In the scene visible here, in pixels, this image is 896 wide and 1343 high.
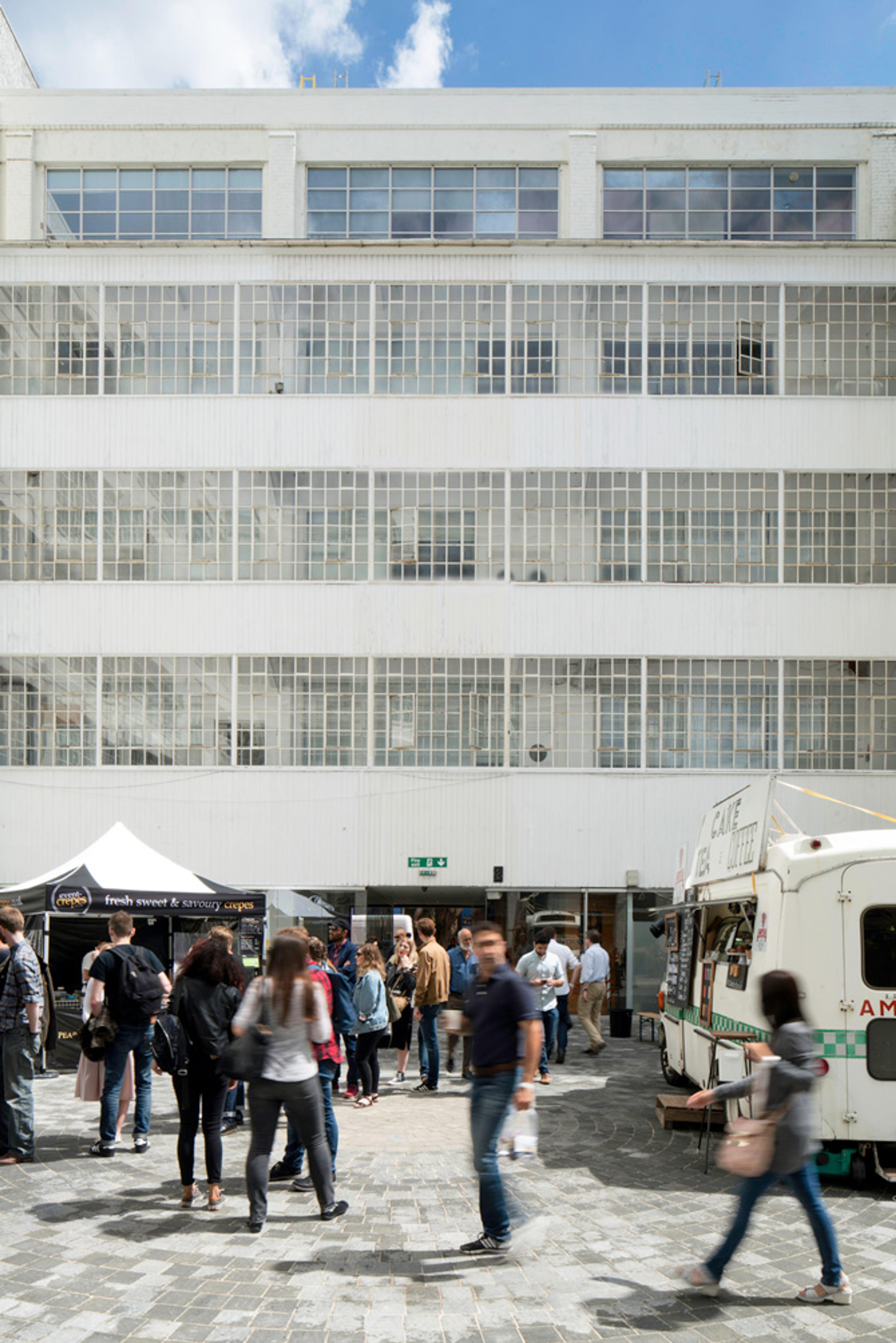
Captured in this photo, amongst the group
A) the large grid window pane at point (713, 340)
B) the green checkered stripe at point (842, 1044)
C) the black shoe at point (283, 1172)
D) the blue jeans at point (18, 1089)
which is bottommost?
the black shoe at point (283, 1172)

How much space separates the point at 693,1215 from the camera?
7.92 meters

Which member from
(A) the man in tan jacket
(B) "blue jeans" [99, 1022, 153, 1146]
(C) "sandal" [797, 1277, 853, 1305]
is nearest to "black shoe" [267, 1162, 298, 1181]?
(B) "blue jeans" [99, 1022, 153, 1146]

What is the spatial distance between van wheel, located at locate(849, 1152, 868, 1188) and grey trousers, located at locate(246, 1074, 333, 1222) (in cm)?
394

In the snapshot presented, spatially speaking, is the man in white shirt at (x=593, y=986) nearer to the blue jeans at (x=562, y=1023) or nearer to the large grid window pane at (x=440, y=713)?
the blue jeans at (x=562, y=1023)

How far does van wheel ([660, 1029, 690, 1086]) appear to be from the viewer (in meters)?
13.6

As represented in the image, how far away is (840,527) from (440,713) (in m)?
8.88

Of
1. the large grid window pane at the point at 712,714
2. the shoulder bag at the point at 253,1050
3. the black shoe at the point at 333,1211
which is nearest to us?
the shoulder bag at the point at 253,1050

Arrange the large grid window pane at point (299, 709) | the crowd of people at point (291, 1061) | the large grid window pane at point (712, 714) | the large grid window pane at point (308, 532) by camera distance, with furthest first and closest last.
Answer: the large grid window pane at point (308, 532) → the large grid window pane at point (299, 709) → the large grid window pane at point (712, 714) → the crowd of people at point (291, 1061)

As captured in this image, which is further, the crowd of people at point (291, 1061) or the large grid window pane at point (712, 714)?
the large grid window pane at point (712, 714)

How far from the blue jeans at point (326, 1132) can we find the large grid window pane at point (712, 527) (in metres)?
16.9

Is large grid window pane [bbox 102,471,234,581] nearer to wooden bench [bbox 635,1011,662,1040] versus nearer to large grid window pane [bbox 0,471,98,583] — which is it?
large grid window pane [bbox 0,471,98,583]

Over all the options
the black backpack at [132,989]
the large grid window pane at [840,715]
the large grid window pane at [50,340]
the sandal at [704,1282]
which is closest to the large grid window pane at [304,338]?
the large grid window pane at [50,340]

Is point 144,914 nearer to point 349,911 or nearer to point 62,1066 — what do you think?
point 62,1066

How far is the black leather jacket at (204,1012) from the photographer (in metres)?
7.62
